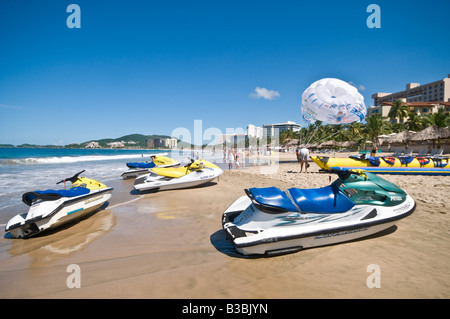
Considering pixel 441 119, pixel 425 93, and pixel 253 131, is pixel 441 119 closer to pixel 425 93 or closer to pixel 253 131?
pixel 425 93

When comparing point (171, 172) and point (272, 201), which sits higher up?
point (272, 201)

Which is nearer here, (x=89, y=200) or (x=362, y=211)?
(x=362, y=211)

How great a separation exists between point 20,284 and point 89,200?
279cm

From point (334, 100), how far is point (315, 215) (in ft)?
43.3

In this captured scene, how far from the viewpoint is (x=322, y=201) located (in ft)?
11.5

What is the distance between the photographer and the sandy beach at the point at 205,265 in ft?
8.46

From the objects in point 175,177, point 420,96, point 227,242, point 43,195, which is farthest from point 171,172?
point 420,96

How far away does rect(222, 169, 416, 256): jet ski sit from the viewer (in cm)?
324

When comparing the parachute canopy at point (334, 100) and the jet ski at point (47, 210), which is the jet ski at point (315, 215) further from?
the parachute canopy at point (334, 100)

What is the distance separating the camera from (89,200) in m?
5.52

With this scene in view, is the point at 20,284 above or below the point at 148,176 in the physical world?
below

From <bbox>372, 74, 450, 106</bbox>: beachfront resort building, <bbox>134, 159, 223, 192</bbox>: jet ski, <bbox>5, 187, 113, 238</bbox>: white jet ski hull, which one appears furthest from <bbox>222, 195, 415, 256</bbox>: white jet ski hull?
<bbox>372, 74, 450, 106</bbox>: beachfront resort building
